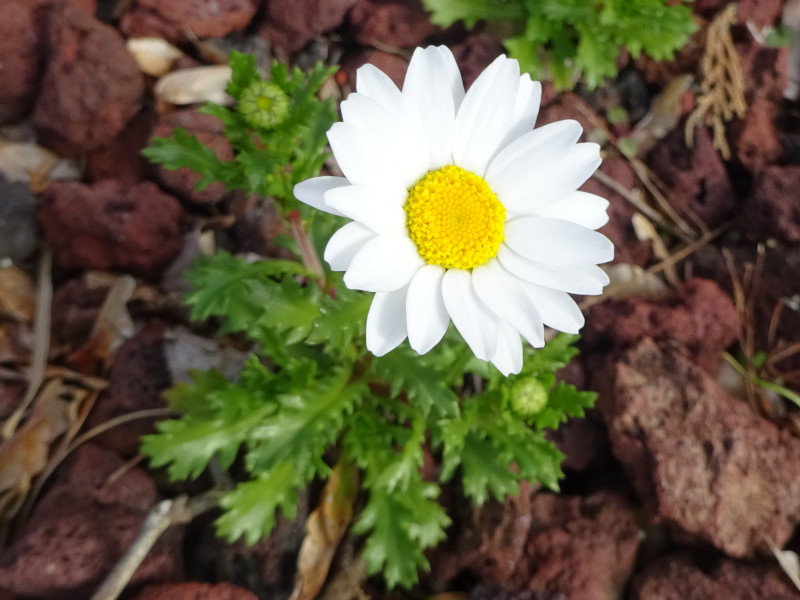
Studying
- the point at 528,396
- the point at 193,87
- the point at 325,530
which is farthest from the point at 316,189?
the point at 193,87

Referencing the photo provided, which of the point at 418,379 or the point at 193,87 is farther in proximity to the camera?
the point at 193,87

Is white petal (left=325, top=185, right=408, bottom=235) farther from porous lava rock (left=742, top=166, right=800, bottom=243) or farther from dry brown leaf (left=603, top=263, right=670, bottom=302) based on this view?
porous lava rock (left=742, top=166, right=800, bottom=243)

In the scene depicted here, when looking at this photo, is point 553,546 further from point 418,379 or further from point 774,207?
point 774,207

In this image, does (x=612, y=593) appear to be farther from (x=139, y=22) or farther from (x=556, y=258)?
(x=139, y=22)

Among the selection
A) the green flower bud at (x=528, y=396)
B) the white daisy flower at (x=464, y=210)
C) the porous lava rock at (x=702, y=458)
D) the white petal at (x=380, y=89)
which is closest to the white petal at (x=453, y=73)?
the white daisy flower at (x=464, y=210)

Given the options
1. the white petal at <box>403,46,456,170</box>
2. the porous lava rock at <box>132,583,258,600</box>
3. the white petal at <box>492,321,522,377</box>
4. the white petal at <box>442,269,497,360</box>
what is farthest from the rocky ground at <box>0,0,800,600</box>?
the white petal at <box>403,46,456,170</box>
